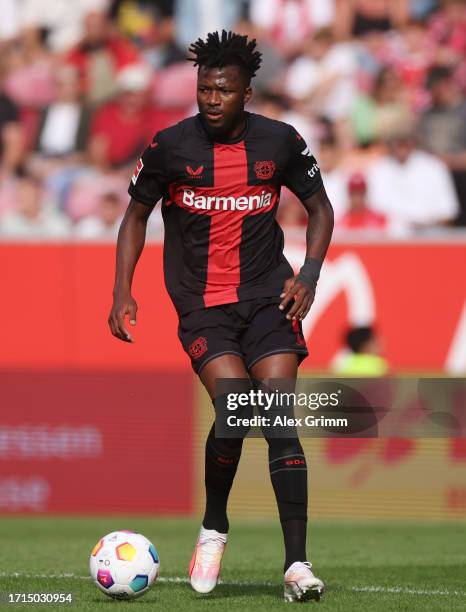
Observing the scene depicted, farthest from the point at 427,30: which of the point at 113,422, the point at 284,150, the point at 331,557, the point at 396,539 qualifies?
the point at 284,150

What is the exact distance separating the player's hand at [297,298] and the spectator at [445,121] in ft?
29.3

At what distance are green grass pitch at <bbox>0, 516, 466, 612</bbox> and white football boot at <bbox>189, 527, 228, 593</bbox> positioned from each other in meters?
0.06

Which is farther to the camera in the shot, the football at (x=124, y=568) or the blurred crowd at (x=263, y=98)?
the blurred crowd at (x=263, y=98)

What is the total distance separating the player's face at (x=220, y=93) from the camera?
6398 millimetres

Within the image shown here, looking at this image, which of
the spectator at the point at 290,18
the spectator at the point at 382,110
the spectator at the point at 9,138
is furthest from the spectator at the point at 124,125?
the spectator at the point at 382,110

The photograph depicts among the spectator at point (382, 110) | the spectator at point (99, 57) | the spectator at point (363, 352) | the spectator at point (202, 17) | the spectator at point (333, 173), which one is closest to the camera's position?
the spectator at point (363, 352)

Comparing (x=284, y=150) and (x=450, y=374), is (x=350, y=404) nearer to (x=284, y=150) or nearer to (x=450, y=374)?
(x=284, y=150)

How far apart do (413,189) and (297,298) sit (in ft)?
27.2

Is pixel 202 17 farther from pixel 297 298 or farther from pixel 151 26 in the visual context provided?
pixel 297 298

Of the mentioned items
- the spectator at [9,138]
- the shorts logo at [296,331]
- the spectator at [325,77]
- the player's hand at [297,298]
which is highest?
the spectator at [325,77]

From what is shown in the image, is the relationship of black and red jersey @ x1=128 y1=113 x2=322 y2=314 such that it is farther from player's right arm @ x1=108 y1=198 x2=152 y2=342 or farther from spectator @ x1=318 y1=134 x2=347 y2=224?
spectator @ x1=318 y1=134 x2=347 y2=224

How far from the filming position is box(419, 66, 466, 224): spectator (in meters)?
15.3

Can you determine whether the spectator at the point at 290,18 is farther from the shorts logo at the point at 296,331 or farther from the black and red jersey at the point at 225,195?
the shorts logo at the point at 296,331

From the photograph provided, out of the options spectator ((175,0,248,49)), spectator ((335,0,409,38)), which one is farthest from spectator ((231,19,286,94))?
spectator ((335,0,409,38))
